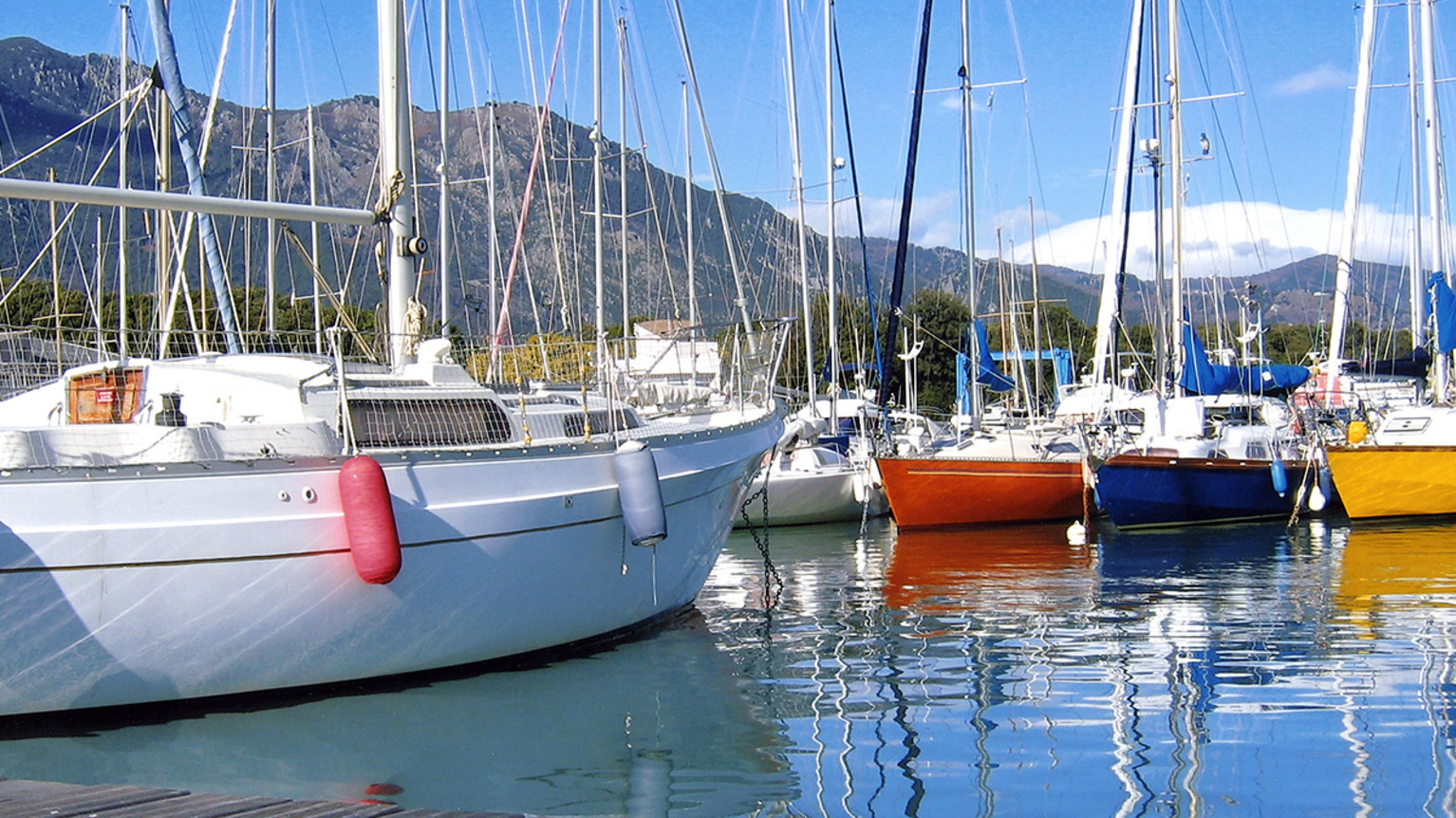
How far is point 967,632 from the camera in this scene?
1215 cm

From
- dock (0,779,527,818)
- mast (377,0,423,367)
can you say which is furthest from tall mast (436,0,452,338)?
dock (0,779,527,818)

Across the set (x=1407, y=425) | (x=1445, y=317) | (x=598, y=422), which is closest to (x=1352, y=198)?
(x=1445, y=317)

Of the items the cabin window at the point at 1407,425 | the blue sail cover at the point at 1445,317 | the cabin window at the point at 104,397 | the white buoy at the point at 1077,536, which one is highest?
the blue sail cover at the point at 1445,317

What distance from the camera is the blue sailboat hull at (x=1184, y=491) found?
2234 centimetres

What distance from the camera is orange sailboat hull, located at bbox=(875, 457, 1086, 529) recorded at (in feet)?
74.6

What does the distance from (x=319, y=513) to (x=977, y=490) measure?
16.0m

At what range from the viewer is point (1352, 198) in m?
28.8

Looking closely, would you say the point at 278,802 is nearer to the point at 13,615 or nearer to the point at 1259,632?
the point at 13,615

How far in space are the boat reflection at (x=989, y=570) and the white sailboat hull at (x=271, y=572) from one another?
16.3ft

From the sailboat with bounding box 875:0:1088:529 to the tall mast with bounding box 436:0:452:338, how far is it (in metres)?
7.71

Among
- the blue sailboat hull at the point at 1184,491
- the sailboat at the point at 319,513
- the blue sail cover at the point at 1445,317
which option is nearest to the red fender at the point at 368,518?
the sailboat at the point at 319,513

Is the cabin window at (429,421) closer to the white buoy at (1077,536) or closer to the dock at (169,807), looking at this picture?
the dock at (169,807)

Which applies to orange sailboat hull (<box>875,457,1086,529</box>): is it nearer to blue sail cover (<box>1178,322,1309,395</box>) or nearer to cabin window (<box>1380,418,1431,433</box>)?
blue sail cover (<box>1178,322,1309,395</box>)

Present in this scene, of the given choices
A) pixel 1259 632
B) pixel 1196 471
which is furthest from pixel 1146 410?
pixel 1259 632
